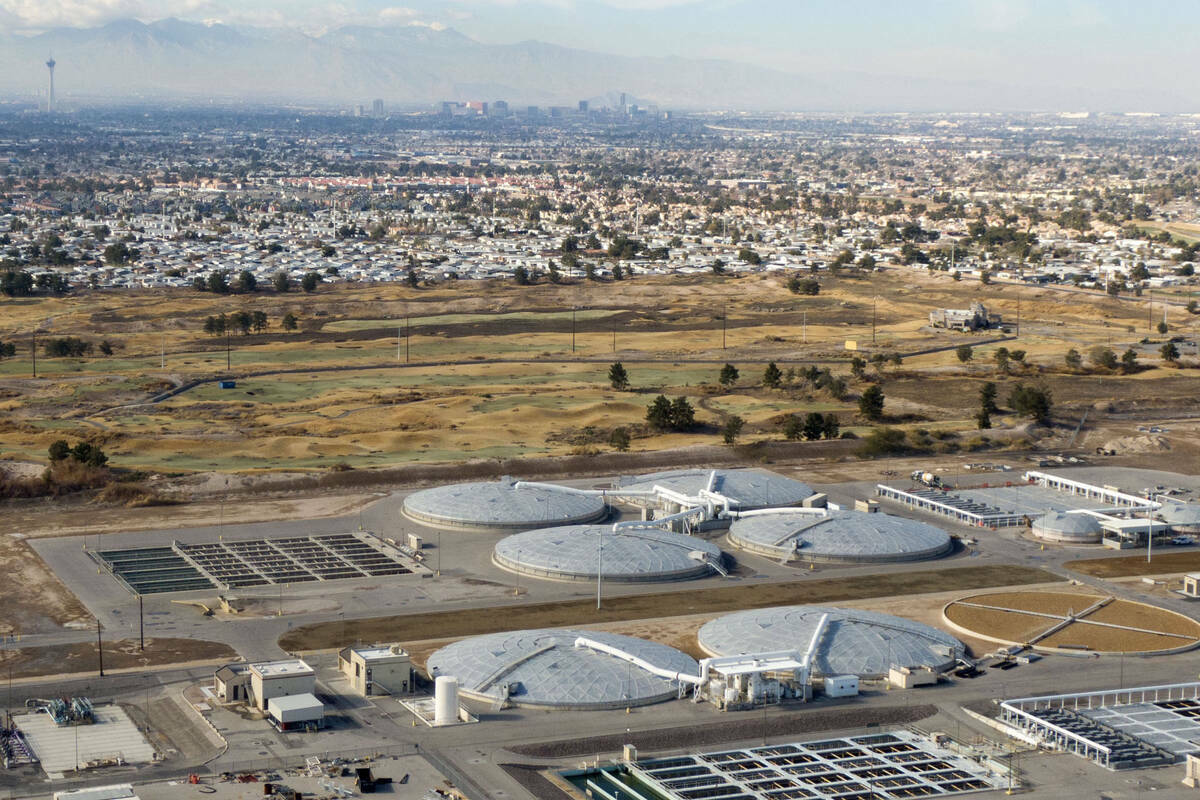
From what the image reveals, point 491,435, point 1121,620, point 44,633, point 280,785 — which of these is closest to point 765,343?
point 491,435

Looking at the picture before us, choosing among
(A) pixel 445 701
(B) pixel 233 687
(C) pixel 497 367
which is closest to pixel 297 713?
(B) pixel 233 687

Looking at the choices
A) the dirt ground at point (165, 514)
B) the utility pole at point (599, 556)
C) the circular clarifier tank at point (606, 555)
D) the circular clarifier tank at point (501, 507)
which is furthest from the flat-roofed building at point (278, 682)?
the dirt ground at point (165, 514)

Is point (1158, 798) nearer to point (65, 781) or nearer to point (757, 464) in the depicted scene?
point (65, 781)

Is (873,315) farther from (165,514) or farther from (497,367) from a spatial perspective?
(165,514)

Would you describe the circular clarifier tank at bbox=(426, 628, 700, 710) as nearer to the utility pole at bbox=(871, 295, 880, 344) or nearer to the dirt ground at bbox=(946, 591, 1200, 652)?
the dirt ground at bbox=(946, 591, 1200, 652)

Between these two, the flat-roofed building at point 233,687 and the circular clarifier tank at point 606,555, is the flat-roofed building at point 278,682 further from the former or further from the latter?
the circular clarifier tank at point 606,555

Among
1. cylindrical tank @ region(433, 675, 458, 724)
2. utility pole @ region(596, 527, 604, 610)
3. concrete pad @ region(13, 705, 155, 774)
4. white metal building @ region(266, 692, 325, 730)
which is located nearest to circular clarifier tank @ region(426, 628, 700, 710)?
cylindrical tank @ region(433, 675, 458, 724)

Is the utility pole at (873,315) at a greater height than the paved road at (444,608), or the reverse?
the utility pole at (873,315)
